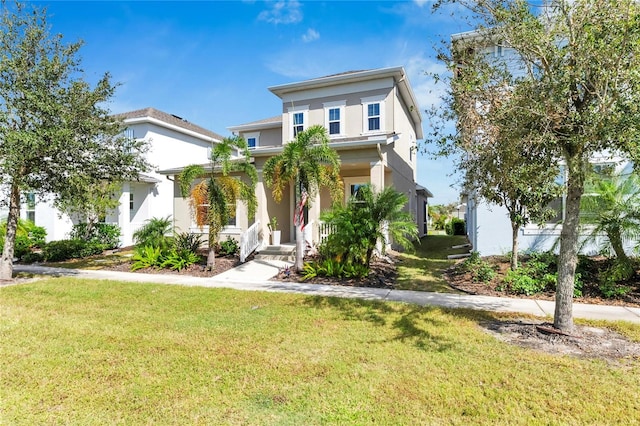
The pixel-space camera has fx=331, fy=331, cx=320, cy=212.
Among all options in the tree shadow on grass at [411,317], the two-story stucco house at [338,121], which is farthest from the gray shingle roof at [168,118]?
the tree shadow on grass at [411,317]

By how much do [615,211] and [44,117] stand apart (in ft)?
47.0

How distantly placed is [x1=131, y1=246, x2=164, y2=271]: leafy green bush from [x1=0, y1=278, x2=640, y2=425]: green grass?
4.88 meters

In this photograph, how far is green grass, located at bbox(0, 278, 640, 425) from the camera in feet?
10.5

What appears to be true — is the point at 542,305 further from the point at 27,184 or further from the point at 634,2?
the point at 27,184

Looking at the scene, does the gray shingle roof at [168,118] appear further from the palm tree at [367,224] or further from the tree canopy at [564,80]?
the tree canopy at [564,80]

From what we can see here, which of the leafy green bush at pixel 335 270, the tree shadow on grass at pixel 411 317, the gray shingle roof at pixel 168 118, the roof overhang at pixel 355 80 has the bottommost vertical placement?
the tree shadow on grass at pixel 411 317

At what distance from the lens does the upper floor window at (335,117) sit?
15.6 m

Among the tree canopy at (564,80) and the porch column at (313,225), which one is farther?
the porch column at (313,225)

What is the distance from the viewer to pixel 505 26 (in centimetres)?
488

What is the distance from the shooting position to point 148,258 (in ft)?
37.6

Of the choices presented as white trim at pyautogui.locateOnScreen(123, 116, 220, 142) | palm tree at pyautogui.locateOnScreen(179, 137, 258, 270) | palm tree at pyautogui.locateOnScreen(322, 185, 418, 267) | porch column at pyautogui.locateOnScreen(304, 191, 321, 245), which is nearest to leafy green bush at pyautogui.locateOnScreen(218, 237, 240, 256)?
palm tree at pyautogui.locateOnScreen(179, 137, 258, 270)

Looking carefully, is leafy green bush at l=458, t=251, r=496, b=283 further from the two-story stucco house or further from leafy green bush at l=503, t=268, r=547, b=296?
the two-story stucco house

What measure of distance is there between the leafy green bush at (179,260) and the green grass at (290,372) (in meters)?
4.57

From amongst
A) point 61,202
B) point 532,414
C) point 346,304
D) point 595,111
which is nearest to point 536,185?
point 595,111
